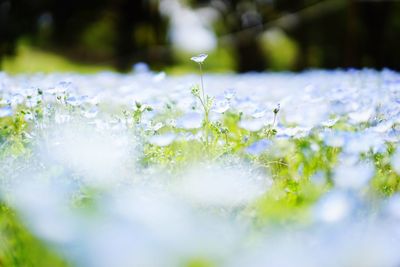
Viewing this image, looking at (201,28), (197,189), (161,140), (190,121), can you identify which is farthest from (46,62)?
(197,189)

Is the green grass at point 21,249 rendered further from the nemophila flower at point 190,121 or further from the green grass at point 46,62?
the green grass at point 46,62

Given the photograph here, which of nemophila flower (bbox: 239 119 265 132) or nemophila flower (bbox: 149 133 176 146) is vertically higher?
nemophila flower (bbox: 239 119 265 132)

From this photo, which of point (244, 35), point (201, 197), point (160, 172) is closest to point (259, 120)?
point (160, 172)

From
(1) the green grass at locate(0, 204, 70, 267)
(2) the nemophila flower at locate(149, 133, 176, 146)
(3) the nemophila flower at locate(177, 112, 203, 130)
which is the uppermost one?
(3) the nemophila flower at locate(177, 112, 203, 130)

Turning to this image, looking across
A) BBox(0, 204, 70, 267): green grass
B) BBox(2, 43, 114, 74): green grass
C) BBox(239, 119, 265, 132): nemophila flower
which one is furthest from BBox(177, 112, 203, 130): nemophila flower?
BBox(2, 43, 114, 74): green grass

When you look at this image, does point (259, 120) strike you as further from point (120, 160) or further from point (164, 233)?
point (164, 233)

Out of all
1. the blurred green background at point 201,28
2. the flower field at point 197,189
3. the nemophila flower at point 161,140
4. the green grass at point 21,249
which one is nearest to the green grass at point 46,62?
the blurred green background at point 201,28

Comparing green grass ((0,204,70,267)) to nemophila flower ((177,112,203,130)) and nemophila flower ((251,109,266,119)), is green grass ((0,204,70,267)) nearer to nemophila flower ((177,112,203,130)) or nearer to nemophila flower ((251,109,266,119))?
nemophila flower ((177,112,203,130))
